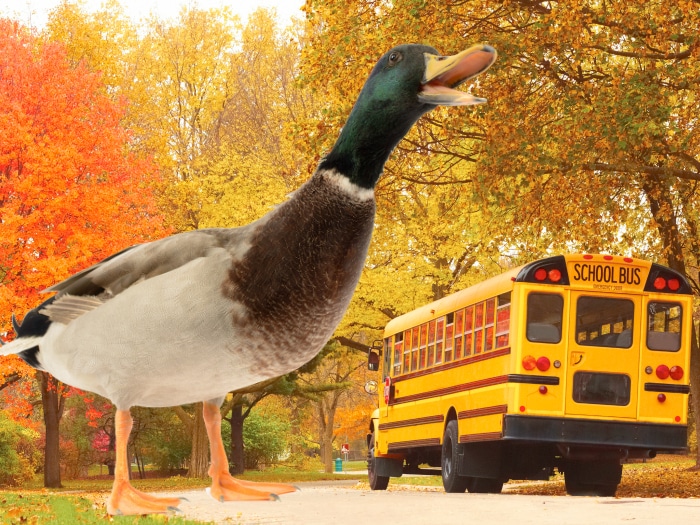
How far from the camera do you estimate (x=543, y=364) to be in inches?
529

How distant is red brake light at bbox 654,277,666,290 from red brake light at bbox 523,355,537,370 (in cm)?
198

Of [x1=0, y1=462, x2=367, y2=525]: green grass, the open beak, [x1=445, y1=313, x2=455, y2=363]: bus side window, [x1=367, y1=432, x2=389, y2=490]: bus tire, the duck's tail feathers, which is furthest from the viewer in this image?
[x1=367, y1=432, x2=389, y2=490]: bus tire

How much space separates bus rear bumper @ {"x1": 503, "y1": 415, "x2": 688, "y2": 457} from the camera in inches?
520

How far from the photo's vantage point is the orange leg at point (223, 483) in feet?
6.66

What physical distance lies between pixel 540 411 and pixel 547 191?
466 cm

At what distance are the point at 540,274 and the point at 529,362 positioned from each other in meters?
1.19

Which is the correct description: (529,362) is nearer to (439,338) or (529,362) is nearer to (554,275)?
(554,275)

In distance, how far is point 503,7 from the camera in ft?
52.3

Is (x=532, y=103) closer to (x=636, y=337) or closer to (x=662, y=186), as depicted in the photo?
(x=662, y=186)

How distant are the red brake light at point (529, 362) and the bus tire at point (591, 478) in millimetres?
3361

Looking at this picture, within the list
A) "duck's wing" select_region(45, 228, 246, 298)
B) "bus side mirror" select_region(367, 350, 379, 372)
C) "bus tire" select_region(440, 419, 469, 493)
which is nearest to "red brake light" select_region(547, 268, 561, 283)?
"bus tire" select_region(440, 419, 469, 493)

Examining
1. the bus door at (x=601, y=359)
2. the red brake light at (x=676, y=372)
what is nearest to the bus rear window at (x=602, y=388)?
the bus door at (x=601, y=359)

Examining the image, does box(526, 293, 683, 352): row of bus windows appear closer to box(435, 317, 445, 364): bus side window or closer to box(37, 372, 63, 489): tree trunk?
box(435, 317, 445, 364): bus side window

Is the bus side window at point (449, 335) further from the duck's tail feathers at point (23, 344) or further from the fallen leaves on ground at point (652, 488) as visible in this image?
the duck's tail feathers at point (23, 344)
